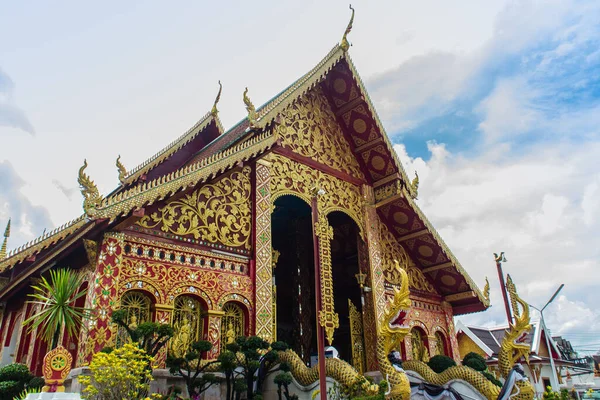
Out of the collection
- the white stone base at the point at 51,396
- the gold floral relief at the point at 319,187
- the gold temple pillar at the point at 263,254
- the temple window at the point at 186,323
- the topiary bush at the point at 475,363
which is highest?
the gold floral relief at the point at 319,187

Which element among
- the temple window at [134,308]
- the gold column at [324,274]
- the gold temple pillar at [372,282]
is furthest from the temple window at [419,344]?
the temple window at [134,308]

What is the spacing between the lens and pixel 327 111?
41.0 feet

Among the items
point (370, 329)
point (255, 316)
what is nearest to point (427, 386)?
point (370, 329)

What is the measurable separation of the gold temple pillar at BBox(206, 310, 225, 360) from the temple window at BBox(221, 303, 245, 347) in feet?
0.59

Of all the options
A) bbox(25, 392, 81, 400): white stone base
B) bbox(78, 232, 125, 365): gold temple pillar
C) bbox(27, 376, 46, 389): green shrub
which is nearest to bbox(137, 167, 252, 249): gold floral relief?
bbox(78, 232, 125, 365): gold temple pillar

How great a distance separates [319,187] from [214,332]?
152 inches

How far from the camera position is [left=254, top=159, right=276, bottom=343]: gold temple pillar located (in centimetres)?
896

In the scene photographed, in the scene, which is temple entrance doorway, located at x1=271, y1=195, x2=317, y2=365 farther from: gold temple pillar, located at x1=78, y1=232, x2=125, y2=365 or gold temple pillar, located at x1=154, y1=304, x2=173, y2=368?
gold temple pillar, located at x1=78, y1=232, x2=125, y2=365

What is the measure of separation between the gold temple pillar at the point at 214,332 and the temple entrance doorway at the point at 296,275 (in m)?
3.97

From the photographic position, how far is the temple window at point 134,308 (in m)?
7.43

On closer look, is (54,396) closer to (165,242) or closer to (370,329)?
(165,242)

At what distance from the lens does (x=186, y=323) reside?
8008 mm

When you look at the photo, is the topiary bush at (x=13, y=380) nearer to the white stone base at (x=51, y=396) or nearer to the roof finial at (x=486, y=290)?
the white stone base at (x=51, y=396)

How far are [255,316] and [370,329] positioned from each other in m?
3.55
